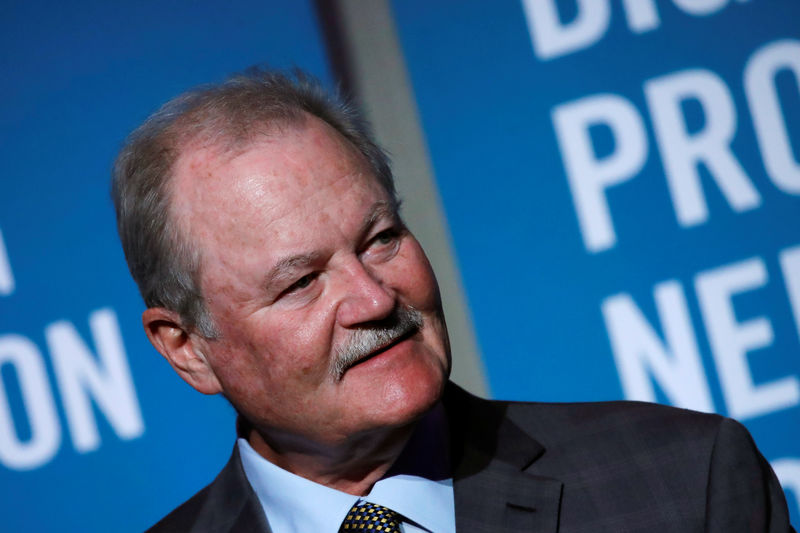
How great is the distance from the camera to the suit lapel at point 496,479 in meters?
1.44

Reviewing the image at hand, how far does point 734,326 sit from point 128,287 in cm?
154

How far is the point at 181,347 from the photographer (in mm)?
1600

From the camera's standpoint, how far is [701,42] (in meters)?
2.50

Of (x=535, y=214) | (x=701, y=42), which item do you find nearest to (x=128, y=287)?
(x=535, y=214)

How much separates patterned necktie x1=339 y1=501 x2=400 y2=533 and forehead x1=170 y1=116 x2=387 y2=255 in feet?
1.37

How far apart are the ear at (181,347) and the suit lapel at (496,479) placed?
395 millimetres

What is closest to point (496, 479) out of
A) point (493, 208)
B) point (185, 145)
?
point (185, 145)

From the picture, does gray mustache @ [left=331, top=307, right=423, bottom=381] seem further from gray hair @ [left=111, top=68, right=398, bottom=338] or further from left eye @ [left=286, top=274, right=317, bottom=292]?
gray hair @ [left=111, top=68, right=398, bottom=338]

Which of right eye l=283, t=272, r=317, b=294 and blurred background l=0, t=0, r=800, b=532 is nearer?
right eye l=283, t=272, r=317, b=294

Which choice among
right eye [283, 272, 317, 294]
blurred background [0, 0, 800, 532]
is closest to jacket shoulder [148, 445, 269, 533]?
right eye [283, 272, 317, 294]

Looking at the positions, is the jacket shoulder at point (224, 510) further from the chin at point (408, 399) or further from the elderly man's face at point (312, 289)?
the chin at point (408, 399)

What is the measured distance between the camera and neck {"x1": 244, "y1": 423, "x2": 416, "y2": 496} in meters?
1.43

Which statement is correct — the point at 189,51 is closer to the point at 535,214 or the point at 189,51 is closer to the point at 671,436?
the point at 535,214

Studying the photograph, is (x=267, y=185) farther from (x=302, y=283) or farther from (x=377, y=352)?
(x=377, y=352)
